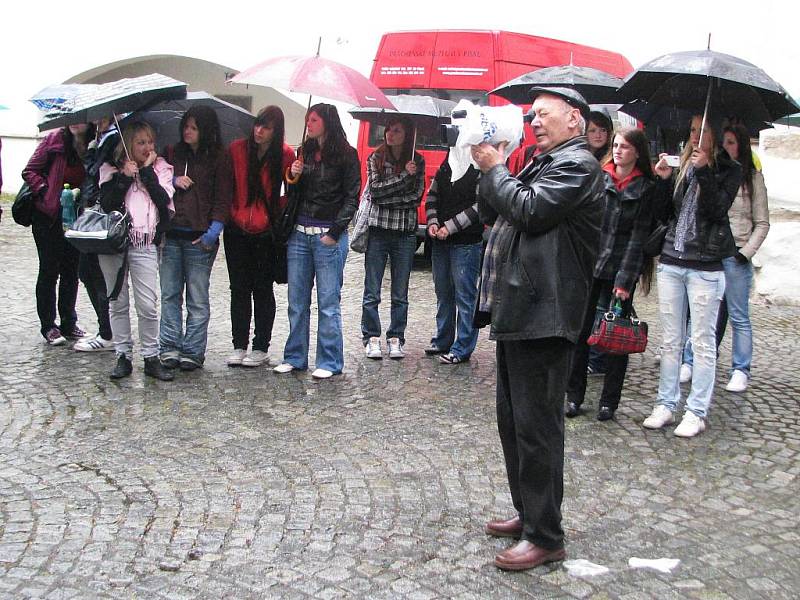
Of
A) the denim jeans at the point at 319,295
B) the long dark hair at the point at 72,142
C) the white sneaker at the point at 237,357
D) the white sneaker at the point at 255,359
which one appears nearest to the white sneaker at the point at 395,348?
the denim jeans at the point at 319,295

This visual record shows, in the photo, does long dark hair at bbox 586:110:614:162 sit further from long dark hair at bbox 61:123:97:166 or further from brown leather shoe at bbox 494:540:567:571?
long dark hair at bbox 61:123:97:166

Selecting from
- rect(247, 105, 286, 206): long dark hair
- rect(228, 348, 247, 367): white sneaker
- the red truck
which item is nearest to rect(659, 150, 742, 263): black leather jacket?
rect(247, 105, 286, 206): long dark hair

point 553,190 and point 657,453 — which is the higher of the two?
point 553,190

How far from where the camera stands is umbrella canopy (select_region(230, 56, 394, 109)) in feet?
20.4

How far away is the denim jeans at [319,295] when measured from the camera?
673 centimetres

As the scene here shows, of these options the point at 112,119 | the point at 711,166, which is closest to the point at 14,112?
the point at 112,119

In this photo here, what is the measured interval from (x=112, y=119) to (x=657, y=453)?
412cm

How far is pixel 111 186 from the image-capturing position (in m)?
6.37

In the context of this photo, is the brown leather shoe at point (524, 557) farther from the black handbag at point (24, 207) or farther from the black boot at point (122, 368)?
the black handbag at point (24, 207)

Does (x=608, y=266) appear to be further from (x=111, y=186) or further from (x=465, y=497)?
(x=111, y=186)

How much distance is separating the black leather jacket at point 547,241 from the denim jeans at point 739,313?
333 cm

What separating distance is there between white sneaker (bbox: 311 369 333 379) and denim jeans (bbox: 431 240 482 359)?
3.67ft

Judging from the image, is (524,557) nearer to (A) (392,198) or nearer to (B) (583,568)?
(B) (583,568)

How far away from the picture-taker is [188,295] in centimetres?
685
